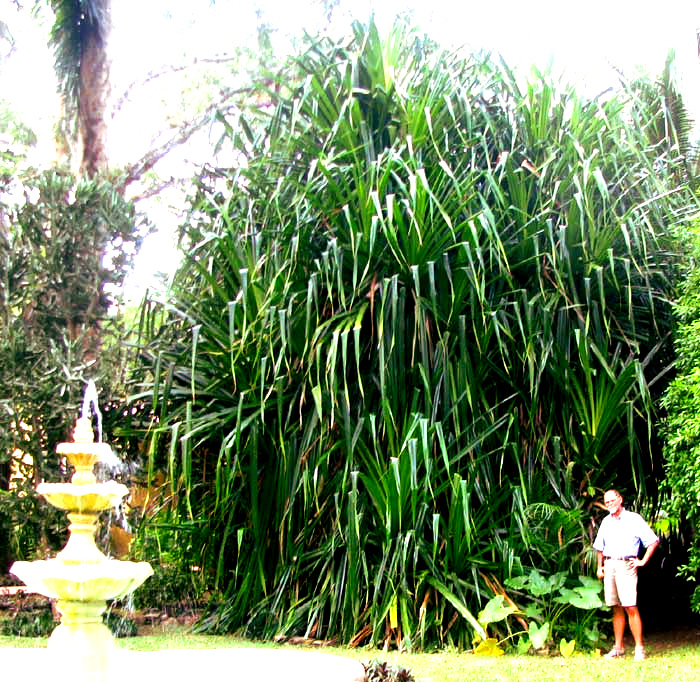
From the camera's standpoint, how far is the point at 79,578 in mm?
4469

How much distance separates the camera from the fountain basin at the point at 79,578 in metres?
4.48

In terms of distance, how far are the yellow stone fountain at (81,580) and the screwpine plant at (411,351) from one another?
2694mm

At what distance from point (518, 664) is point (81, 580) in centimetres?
331

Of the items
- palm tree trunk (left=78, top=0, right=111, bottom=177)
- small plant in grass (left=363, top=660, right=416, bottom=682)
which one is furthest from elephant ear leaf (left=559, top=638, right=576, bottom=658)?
palm tree trunk (left=78, top=0, right=111, bottom=177)

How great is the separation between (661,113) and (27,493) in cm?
721

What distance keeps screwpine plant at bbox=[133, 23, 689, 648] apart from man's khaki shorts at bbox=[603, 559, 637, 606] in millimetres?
453

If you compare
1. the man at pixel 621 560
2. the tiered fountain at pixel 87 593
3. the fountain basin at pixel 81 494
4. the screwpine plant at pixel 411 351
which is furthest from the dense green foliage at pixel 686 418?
the fountain basin at pixel 81 494

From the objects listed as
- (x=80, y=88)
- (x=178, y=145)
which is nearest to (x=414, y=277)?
(x=80, y=88)

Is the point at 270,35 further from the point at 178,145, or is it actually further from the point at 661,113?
the point at 661,113

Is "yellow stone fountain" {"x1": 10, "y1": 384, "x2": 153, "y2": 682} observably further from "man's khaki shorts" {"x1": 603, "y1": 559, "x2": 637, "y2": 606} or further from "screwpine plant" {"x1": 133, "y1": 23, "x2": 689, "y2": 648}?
"man's khaki shorts" {"x1": 603, "y1": 559, "x2": 637, "y2": 606}

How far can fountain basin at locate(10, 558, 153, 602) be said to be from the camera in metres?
4.48

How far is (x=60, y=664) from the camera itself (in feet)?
14.9

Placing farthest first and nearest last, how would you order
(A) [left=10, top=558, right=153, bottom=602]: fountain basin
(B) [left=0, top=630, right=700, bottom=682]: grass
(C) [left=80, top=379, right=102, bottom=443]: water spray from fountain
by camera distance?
(C) [left=80, top=379, right=102, bottom=443]: water spray from fountain → (B) [left=0, top=630, right=700, bottom=682]: grass → (A) [left=10, top=558, right=153, bottom=602]: fountain basin

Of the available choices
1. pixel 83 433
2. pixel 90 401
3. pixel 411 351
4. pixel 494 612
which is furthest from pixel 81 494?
pixel 90 401
